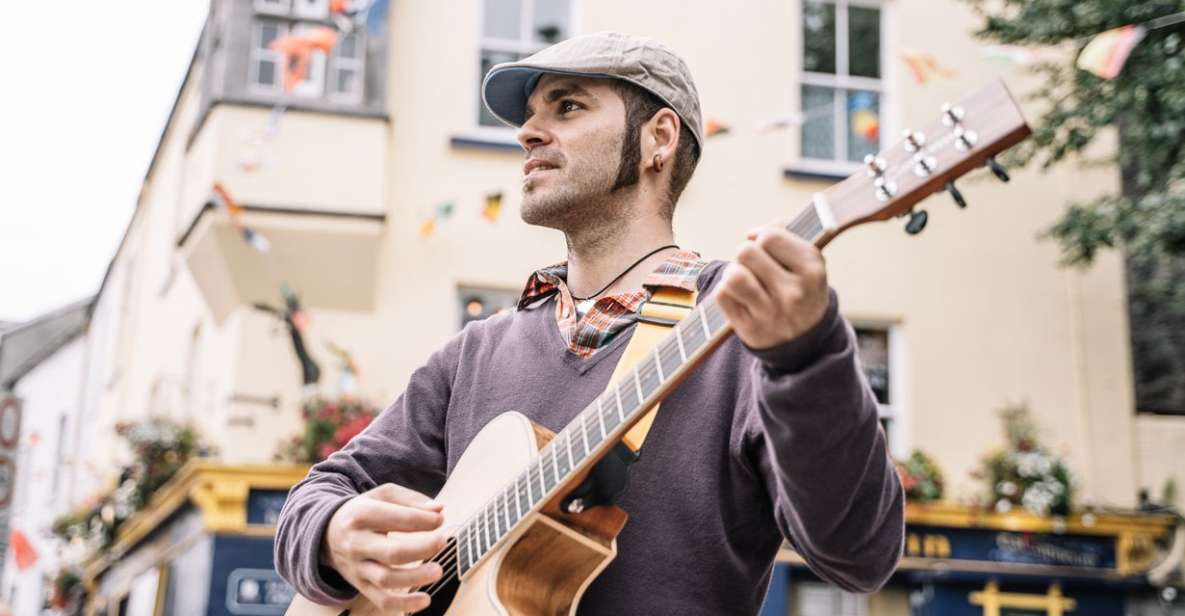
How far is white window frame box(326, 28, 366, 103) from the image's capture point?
32.7ft

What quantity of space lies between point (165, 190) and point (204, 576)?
7.24 metres

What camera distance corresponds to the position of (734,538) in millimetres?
2168

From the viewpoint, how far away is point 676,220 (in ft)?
34.2

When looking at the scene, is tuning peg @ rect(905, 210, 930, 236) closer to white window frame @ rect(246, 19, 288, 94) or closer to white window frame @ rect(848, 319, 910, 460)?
white window frame @ rect(246, 19, 288, 94)

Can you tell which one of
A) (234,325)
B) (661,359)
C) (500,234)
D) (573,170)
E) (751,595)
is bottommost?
(751,595)

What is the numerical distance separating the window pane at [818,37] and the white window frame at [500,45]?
2.00 m

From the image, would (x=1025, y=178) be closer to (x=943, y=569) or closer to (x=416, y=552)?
(x=943, y=569)

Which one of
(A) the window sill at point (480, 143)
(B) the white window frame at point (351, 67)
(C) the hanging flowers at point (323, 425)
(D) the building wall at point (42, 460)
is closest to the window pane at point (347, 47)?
(B) the white window frame at point (351, 67)

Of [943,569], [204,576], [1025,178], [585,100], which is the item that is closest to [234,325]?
[204,576]

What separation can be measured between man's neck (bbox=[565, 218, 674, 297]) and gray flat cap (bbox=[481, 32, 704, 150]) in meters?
0.23

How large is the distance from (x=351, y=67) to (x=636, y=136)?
7.89 metres

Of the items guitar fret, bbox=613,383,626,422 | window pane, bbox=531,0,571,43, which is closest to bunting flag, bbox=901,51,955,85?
window pane, bbox=531,0,571,43

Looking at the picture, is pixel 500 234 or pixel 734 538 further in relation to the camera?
pixel 500 234

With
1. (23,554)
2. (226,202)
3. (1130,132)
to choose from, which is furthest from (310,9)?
(23,554)
